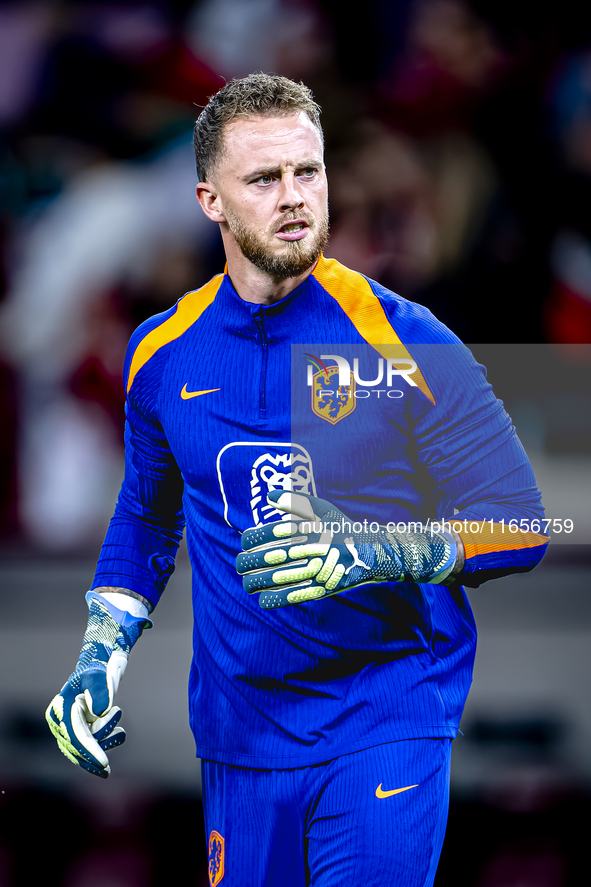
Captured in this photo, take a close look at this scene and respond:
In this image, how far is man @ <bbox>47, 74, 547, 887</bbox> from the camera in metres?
1.48

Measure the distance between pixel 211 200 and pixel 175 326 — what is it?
241 millimetres

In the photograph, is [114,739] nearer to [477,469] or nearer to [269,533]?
[269,533]

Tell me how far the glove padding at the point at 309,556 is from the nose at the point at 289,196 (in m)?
0.52

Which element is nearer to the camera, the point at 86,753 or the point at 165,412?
the point at 86,753

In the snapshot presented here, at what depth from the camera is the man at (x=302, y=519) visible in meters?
1.48

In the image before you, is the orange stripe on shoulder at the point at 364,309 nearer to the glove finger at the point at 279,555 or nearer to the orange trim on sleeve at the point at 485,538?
the orange trim on sleeve at the point at 485,538

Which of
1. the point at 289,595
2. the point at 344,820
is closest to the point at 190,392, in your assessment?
the point at 289,595

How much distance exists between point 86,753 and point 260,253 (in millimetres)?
906

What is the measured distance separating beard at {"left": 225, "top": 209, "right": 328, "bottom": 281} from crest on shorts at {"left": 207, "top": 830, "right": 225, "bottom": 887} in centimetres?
100

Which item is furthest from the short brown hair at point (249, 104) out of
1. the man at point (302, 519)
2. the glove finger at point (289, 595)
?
the glove finger at point (289, 595)

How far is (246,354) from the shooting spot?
166cm

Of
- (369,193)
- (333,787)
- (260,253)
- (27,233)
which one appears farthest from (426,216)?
(333,787)

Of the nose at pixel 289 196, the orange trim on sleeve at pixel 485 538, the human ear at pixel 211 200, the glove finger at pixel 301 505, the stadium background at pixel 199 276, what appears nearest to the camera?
the glove finger at pixel 301 505

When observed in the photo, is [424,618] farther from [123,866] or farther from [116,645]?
[123,866]
